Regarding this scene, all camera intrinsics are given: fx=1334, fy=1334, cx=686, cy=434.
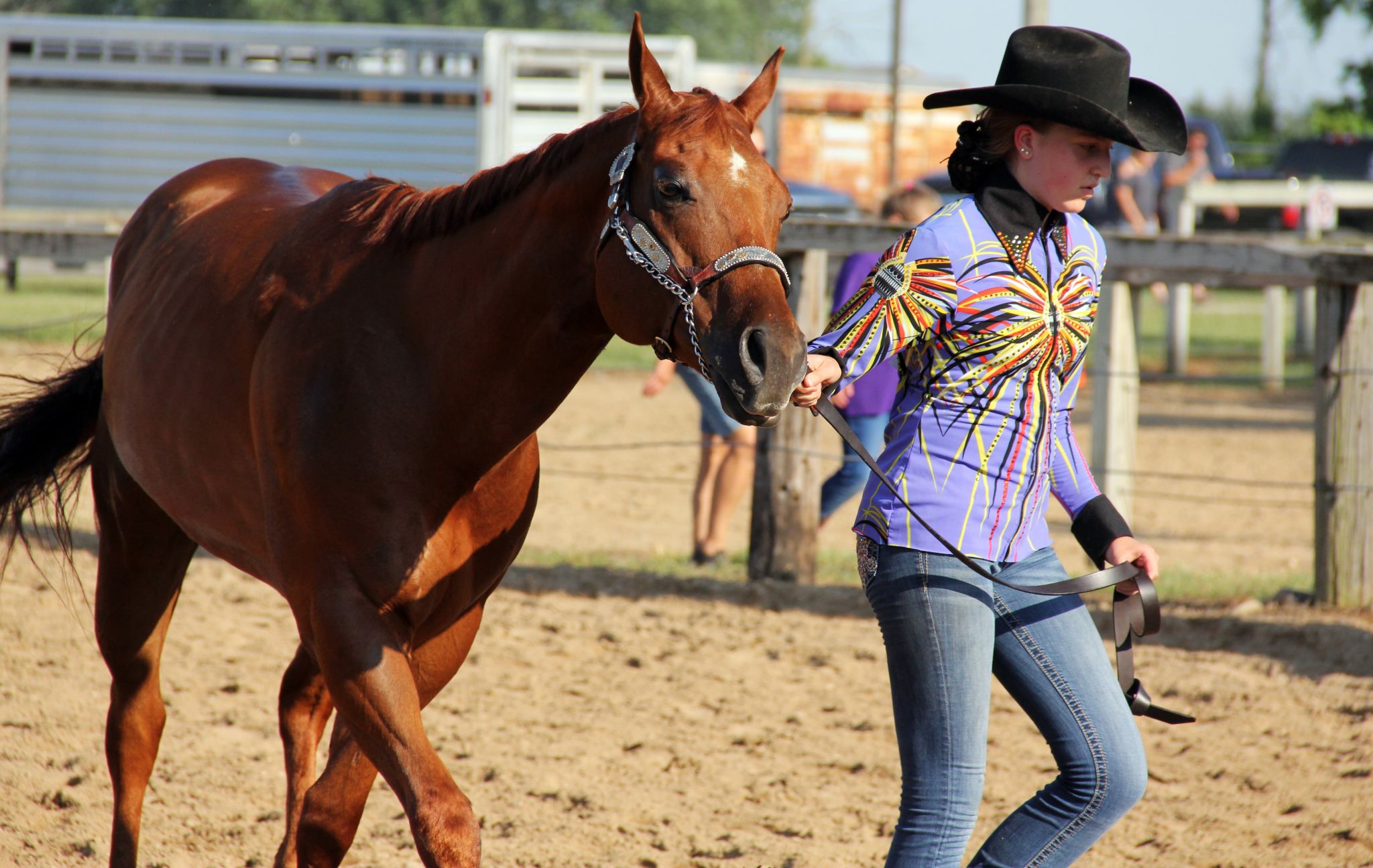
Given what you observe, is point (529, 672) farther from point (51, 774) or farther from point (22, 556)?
point (22, 556)

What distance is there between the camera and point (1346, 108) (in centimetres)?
1126

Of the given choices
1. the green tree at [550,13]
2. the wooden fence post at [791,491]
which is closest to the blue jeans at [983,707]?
the wooden fence post at [791,491]

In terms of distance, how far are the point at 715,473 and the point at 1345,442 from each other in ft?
9.06

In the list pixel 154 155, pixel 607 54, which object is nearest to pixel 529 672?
pixel 607 54

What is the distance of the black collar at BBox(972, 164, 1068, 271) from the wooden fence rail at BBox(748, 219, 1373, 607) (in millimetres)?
3287

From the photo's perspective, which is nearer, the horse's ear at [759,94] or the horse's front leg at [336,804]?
the horse's ear at [759,94]

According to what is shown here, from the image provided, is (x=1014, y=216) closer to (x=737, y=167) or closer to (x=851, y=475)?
(x=737, y=167)

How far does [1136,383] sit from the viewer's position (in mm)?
6711

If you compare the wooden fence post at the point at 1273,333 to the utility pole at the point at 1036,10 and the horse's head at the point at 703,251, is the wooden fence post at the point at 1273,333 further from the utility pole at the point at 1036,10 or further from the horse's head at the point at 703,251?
the horse's head at the point at 703,251

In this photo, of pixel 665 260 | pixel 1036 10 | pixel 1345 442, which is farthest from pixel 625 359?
pixel 665 260

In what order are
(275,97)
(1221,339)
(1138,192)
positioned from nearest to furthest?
(1138,192)
(1221,339)
(275,97)

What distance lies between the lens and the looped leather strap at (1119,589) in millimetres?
2350

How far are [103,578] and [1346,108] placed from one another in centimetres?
1097

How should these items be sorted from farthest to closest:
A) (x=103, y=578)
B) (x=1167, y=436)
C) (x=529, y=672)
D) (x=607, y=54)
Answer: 1. (x=607, y=54)
2. (x=1167, y=436)
3. (x=529, y=672)
4. (x=103, y=578)
